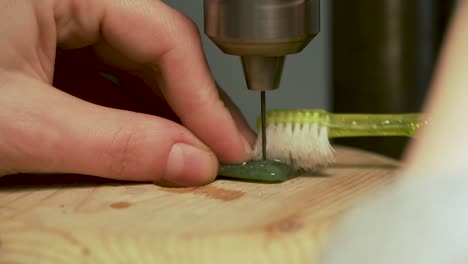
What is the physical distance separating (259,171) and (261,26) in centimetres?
13

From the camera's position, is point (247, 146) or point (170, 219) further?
point (247, 146)

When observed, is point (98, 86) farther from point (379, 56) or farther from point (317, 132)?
point (379, 56)

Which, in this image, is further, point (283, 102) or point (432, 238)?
point (283, 102)

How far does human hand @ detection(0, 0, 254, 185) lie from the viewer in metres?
0.60

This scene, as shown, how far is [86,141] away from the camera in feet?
1.98

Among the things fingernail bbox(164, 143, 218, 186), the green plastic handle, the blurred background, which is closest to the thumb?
fingernail bbox(164, 143, 218, 186)

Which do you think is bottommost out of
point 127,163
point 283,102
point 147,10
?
point 283,102

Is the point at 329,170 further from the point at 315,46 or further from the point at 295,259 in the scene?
the point at 315,46

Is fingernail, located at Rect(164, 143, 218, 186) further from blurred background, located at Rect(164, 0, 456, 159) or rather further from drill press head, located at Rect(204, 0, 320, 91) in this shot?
blurred background, located at Rect(164, 0, 456, 159)

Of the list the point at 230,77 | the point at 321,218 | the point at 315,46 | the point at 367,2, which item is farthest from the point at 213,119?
the point at 367,2

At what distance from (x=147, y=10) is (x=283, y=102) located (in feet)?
1.37

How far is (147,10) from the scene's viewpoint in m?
0.67

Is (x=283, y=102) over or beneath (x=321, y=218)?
beneath

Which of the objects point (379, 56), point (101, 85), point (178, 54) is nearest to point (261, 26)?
point (178, 54)
